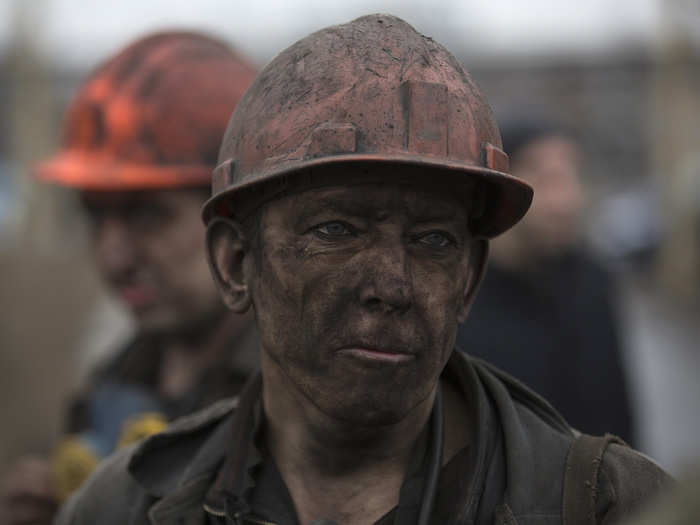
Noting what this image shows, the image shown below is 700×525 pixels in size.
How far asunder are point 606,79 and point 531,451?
28396 mm

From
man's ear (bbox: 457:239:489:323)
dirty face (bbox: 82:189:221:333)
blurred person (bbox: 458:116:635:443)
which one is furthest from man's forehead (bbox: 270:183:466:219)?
blurred person (bbox: 458:116:635:443)

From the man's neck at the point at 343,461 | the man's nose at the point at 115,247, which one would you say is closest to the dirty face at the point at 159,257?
the man's nose at the point at 115,247

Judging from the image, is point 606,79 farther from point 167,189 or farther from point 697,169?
point 167,189

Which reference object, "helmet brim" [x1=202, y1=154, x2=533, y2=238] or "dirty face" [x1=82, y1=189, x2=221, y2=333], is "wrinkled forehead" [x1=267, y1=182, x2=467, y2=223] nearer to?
"helmet brim" [x1=202, y1=154, x2=533, y2=238]

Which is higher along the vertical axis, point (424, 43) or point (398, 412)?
point (424, 43)

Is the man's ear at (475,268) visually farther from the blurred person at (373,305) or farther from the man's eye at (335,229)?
the man's eye at (335,229)

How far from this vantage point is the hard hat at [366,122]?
2303 millimetres

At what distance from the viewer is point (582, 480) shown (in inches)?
91.6

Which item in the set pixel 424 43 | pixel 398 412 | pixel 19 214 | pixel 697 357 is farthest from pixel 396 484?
pixel 697 357

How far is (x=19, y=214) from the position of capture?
10992mm

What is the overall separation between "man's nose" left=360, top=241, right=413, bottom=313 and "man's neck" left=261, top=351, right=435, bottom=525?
0.31m

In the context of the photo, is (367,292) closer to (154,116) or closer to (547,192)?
(154,116)

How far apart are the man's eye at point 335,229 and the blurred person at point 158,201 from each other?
178cm

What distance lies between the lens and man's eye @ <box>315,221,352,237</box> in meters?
2.34
